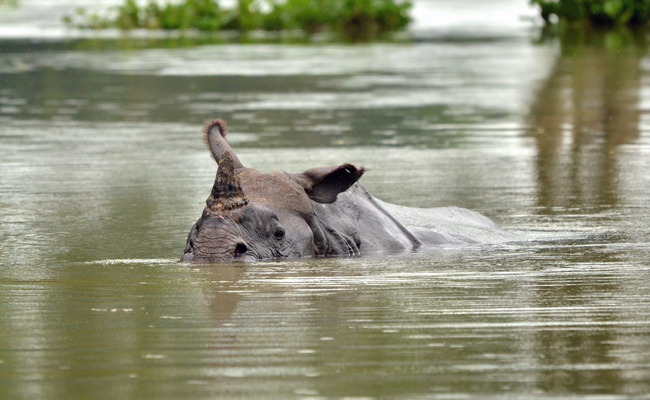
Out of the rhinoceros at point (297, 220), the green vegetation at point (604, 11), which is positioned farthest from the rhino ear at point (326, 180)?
the green vegetation at point (604, 11)

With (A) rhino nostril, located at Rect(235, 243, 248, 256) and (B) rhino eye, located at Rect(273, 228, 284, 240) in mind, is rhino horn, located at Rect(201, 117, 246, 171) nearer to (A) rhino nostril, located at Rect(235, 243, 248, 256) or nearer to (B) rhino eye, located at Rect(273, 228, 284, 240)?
(B) rhino eye, located at Rect(273, 228, 284, 240)

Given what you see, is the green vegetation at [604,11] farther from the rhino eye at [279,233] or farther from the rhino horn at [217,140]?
the rhino eye at [279,233]

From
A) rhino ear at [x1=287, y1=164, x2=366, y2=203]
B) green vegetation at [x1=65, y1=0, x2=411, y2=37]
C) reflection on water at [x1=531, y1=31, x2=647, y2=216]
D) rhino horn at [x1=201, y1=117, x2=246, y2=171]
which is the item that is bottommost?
green vegetation at [x1=65, y1=0, x2=411, y2=37]

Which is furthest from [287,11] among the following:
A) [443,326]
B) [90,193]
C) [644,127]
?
[443,326]

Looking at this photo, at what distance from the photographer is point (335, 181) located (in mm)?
8734

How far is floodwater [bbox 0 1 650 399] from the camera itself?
5.61 m

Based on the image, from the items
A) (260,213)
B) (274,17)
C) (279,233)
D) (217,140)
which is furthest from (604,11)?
(260,213)

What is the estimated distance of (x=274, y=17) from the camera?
1783 inches

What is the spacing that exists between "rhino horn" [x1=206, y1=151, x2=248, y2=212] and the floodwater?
0.42 meters

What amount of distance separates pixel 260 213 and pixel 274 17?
3772 centimetres

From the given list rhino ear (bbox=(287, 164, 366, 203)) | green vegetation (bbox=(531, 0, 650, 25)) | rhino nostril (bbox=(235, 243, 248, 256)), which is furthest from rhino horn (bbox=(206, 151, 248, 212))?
green vegetation (bbox=(531, 0, 650, 25))

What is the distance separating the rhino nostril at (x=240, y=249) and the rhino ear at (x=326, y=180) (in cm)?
83

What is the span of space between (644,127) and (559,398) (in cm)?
1317

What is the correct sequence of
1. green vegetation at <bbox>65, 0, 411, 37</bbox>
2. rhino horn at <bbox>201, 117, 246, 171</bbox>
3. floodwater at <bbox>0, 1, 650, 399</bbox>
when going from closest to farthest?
floodwater at <bbox>0, 1, 650, 399</bbox> → rhino horn at <bbox>201, 117, 246, 171</bbox> → green vegetation at <bbox>65, 0, 411, 37</bbox>
